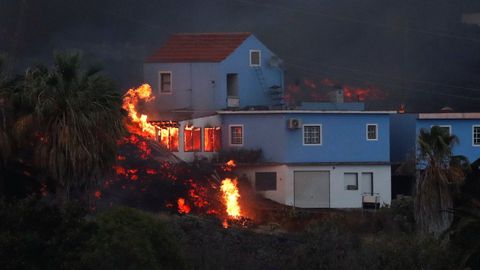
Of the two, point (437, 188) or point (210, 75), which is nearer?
point (437, 188)

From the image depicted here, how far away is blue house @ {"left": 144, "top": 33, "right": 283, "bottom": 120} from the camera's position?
194ft

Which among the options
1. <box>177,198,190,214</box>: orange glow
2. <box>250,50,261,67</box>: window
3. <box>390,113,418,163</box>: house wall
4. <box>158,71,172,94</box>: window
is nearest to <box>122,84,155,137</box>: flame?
<box>158,71,172,94</box>: window

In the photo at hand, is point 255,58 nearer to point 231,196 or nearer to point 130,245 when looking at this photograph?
point 231,196

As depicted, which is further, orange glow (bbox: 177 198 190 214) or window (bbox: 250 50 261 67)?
window (bbox: 250 50 261 67)

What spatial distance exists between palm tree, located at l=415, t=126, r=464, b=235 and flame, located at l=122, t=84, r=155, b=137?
21118 millimetres

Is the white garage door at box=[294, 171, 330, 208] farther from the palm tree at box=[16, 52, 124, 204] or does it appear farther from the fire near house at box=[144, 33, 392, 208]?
the palm tree at box=[16, 52, 124, 204]

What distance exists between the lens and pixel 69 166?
34469mm

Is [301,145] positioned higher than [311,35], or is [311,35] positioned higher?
[311,35]

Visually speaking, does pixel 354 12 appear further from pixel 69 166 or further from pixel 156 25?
pixel 69 166

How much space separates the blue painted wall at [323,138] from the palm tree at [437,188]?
2074 centimetres

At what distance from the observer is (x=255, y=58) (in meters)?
61.8

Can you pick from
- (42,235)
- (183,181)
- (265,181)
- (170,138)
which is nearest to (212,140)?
(170,138)

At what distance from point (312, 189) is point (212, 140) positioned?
6158mm

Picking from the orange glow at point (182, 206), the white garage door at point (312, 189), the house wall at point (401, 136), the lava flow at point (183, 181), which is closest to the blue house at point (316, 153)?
the white garage door at point (312, 189)
